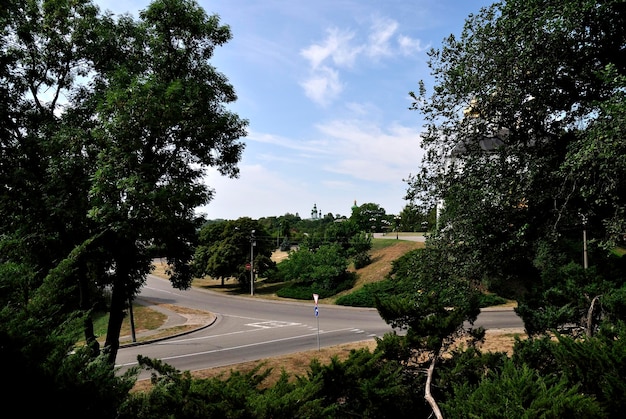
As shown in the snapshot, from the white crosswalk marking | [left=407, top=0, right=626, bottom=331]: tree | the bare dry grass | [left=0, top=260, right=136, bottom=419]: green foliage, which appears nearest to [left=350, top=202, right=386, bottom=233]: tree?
the bare dry grass

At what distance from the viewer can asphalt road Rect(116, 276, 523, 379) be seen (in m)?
16.1

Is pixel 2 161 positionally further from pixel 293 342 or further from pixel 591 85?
pixel 293 342

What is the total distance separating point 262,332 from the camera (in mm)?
20688

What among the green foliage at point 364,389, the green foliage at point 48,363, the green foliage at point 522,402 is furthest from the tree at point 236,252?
the green foliage at point 522,402

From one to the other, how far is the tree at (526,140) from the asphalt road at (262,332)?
954 centimetres

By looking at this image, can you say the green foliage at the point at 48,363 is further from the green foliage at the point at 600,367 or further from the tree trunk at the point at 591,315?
the tree trunk at the point at 591,315

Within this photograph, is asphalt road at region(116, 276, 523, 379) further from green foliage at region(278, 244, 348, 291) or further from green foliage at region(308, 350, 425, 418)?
green foliage at region(308, 350, 425, 418)

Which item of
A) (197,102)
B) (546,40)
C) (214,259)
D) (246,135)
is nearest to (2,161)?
(197,102)

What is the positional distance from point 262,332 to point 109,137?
15.3 m

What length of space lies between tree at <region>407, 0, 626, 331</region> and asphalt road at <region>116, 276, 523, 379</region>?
31.3ft

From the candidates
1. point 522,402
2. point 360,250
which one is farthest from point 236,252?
point 522,402

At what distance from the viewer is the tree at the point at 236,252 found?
35000 millimetres

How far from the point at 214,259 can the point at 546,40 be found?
31558mm

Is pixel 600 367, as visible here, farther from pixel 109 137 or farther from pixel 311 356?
pixel 311 356
